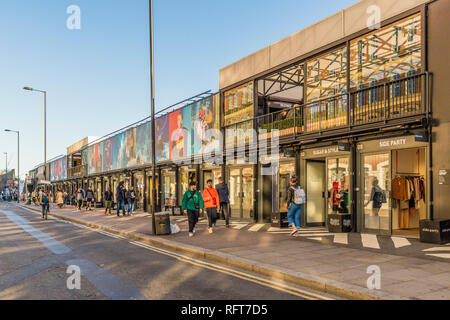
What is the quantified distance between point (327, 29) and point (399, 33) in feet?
9.74

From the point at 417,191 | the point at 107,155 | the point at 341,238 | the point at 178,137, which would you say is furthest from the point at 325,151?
the point at 107,155

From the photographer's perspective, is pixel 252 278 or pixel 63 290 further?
pixel 252 278

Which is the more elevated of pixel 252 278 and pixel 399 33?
pixel 399 33

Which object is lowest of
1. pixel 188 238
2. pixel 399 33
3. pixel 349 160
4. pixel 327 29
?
pixel 188 238

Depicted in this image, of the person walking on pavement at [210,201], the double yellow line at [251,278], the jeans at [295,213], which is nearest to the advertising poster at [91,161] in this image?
the person walking on pavement at [210,201]

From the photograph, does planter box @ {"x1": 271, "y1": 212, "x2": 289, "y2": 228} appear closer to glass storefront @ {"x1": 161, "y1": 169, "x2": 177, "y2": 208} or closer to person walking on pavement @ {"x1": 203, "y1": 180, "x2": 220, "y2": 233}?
person walking on pavement @ {"x1": 203, "y1": 180, "x2": 220, "y2": 233}

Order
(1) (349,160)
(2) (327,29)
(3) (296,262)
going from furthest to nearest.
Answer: (2) (327,29) → (1) (349,160) → (3) (296,262)

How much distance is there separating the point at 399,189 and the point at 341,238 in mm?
2731

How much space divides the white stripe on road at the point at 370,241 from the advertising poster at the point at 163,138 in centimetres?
1545

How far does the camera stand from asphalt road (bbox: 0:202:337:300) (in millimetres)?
5684

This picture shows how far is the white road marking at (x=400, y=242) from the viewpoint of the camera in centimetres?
966

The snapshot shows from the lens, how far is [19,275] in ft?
23.0
